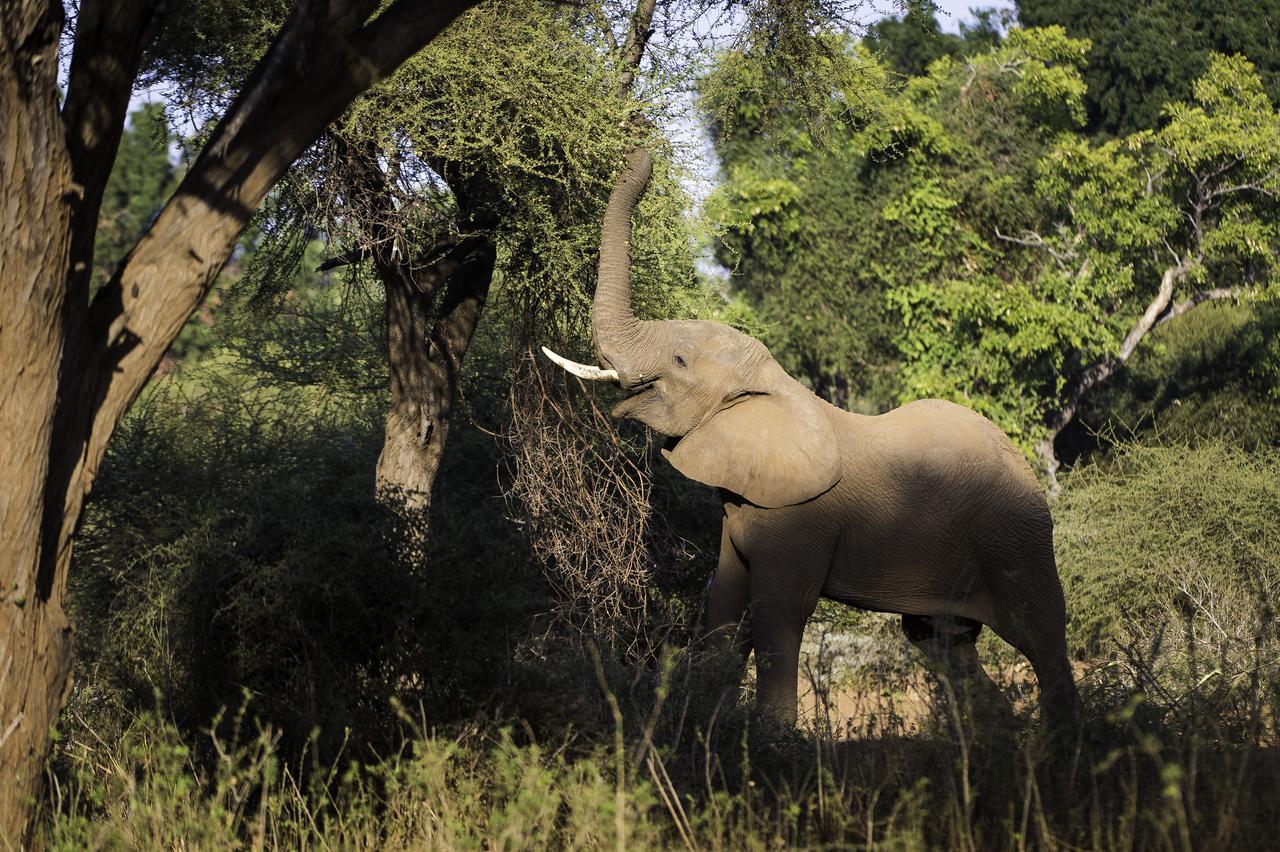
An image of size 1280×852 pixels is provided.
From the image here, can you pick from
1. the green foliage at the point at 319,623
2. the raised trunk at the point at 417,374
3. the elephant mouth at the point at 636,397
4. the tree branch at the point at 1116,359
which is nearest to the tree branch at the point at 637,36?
the raised trunk at the point at 417,374

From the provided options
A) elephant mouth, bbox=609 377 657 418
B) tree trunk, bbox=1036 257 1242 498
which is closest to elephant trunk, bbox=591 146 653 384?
elephant mouth, bbox=609 377 657 418

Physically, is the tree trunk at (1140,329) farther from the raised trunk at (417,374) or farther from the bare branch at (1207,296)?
the raised trunk at (417,374)

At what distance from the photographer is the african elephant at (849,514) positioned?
7.58m

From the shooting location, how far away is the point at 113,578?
27.5 feet

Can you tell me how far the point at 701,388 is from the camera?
7941 mm

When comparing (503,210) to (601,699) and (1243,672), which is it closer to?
(601,699)

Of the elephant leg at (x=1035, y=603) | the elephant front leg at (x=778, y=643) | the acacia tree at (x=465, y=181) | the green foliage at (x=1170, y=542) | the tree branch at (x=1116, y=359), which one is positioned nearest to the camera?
the elephant front leg at (x=778, y=643)

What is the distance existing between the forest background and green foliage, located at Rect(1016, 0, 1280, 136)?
9648 millimetres

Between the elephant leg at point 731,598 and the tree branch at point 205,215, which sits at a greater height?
the tree branch at point 205,215

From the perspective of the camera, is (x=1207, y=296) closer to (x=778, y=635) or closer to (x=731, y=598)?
(x=731, y=598)

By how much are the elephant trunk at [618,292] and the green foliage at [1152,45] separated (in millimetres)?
23091

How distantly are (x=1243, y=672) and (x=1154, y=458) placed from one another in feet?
25.9

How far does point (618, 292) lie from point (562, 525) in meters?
2.52

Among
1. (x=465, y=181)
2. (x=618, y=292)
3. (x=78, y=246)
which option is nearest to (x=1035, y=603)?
(x=618, y=292)
